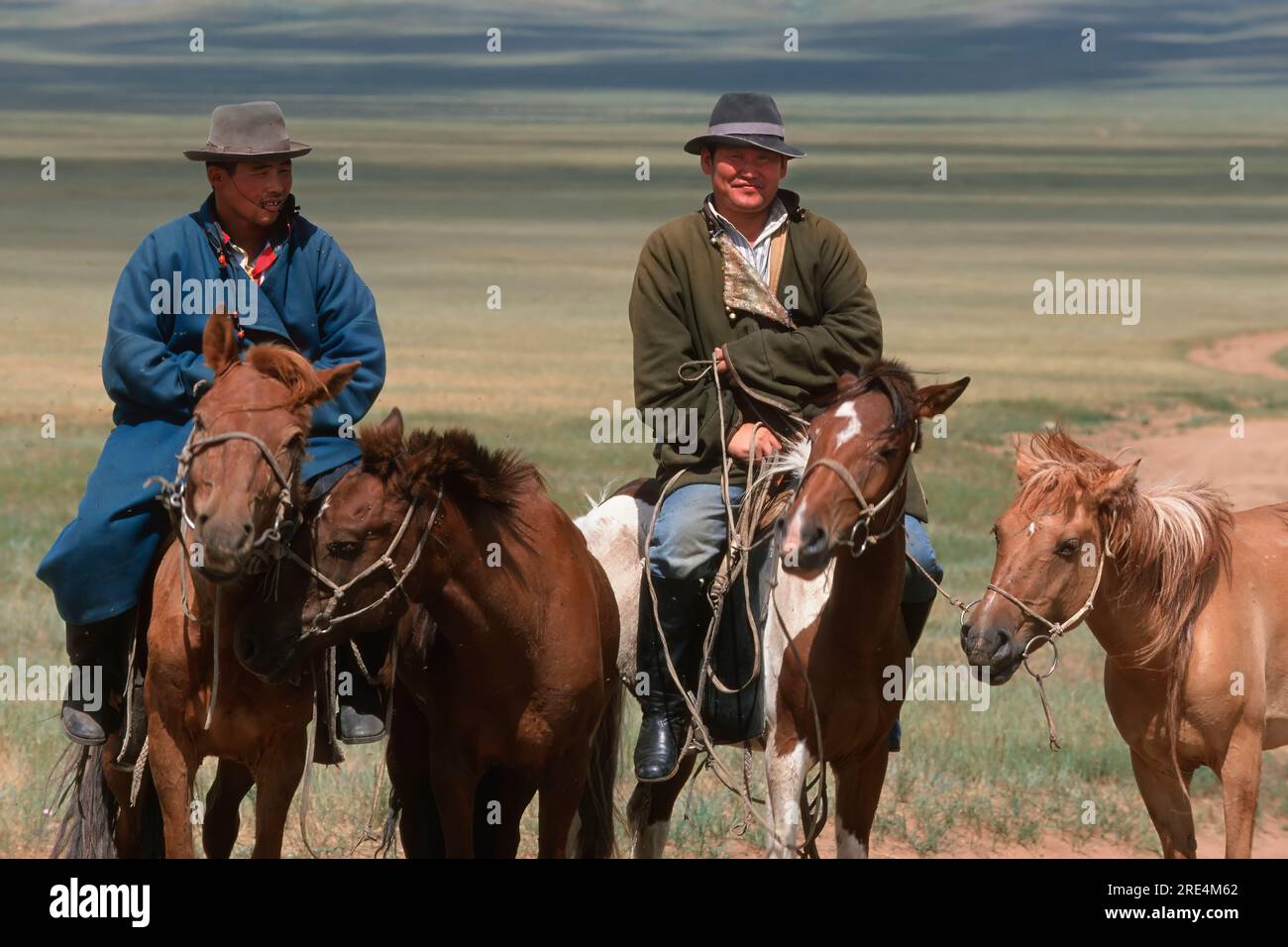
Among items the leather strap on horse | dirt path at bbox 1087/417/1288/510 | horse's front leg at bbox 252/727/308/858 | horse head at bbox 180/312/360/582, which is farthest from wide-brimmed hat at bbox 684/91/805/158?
dirt path at bbox 1087/417/1288/510

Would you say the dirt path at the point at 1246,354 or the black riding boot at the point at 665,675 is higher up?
the black riding boot at the point at 665,675

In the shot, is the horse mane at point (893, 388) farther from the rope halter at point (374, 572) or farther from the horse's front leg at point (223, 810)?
the horse's front leg at point (223, 810)

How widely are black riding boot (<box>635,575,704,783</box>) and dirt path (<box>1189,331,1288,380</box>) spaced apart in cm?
2768

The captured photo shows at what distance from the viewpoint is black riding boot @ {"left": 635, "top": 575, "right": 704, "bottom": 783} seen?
7.24 metres

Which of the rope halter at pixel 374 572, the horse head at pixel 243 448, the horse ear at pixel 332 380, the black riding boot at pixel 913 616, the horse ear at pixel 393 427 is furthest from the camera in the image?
the black riding boot at pixel 913 616

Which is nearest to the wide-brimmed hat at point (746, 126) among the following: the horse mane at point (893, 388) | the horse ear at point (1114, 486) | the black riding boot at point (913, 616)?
the horse mane at point (893, 388)

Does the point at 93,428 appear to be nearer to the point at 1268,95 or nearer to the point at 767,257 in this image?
the point at 767,257

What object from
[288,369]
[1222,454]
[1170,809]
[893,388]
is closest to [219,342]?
[288,369]

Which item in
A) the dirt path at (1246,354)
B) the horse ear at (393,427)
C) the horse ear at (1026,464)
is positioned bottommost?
the dirt path at (1246,354)

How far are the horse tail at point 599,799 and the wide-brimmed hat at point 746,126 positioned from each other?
7.12ft

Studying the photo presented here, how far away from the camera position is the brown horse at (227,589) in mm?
5594

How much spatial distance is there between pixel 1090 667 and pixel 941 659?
1072 mm

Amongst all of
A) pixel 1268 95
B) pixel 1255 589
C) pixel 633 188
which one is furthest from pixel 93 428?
pixel 1268 95

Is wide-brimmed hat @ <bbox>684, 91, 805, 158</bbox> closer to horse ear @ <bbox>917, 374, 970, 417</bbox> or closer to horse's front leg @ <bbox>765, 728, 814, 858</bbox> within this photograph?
horse ear @ <bbox>917, 374, 970, 417</bbox>
